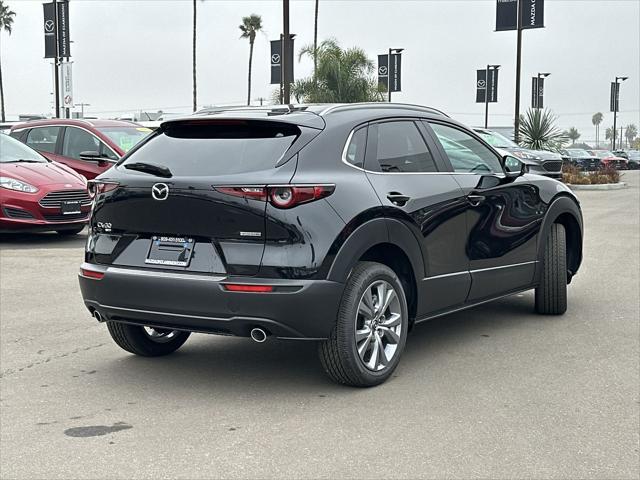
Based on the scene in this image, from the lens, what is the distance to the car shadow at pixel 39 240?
13141 mm

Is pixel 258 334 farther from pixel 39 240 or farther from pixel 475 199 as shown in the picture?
pixel 39 240

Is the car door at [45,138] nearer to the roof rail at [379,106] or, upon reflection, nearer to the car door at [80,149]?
the car door at [80,149]

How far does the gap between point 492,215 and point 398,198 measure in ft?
4.39

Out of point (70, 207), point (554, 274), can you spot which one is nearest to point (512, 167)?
point (554, 274)

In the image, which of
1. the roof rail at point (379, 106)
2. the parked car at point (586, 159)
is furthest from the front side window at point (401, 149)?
the parked car at point (586, 159)

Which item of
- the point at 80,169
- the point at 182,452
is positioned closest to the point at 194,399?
the point at 182,452

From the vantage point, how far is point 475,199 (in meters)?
6.62

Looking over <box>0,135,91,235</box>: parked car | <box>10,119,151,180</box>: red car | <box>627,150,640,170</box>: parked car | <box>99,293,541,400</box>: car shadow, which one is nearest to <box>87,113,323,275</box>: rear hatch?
<box>99,293,541,400</box>: car shadow

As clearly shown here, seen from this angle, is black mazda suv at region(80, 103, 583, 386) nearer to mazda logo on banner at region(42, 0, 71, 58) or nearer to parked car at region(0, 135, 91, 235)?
parked car at region(0, 135, 91, 235)

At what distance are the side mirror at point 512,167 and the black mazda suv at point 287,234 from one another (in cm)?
87

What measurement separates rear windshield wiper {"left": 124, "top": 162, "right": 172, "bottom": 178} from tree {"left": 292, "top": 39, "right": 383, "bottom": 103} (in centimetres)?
3743

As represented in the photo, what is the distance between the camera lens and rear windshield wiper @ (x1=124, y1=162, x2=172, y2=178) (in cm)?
545

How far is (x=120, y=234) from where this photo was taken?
5.55 metres

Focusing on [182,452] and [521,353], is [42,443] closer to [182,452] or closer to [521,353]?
[182,452]
